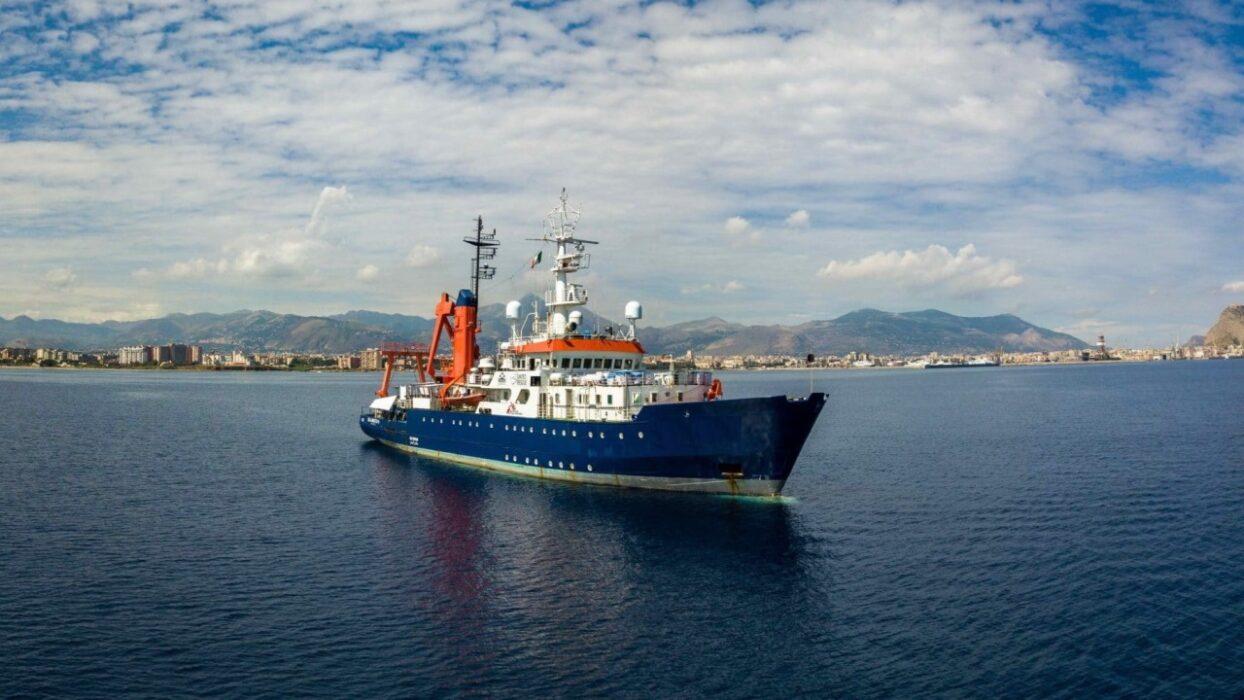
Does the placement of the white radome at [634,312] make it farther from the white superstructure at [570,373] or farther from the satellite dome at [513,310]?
the satellite dome at [513,310]

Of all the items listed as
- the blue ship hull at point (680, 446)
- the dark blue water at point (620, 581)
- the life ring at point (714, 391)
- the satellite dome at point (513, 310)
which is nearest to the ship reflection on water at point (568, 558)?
the dark blue water at point (620, 581)

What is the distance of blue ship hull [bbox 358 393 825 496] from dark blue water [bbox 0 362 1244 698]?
1319 millimetres

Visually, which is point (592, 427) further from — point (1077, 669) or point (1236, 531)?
point (1236, 531)

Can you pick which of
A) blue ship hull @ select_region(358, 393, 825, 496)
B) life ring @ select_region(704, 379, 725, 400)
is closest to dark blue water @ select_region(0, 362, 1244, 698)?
blue ship hull @ select_region(358, 393, 825, 496)

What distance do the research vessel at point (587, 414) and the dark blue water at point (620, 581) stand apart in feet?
5.64

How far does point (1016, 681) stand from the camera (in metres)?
19.5

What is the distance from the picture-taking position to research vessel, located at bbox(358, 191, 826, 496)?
129 feet

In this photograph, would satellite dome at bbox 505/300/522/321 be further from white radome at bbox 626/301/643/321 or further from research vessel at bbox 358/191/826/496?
white radome at bbox 626/301/643/321

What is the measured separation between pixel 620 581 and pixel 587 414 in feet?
→ 56.7

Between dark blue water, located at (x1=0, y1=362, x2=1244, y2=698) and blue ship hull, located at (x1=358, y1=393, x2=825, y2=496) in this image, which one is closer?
dark blue water, located at (x1=0, y1=362, x2=1244, y2=698)

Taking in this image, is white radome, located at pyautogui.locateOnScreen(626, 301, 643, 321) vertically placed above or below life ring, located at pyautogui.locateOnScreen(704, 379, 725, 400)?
above

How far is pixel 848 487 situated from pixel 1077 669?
24896 mm

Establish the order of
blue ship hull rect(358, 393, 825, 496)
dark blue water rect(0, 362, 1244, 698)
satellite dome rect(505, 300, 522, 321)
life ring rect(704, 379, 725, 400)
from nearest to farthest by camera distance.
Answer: dark blue water rect(0, 362, 1244, 698) < blue ship hull rect(358, 393, 825, 496) < life ring rect(704, 379, 725, 400) < satellite dome rect(505, 300, 522, 321)

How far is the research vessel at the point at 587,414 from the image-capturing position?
39219 millimetres
